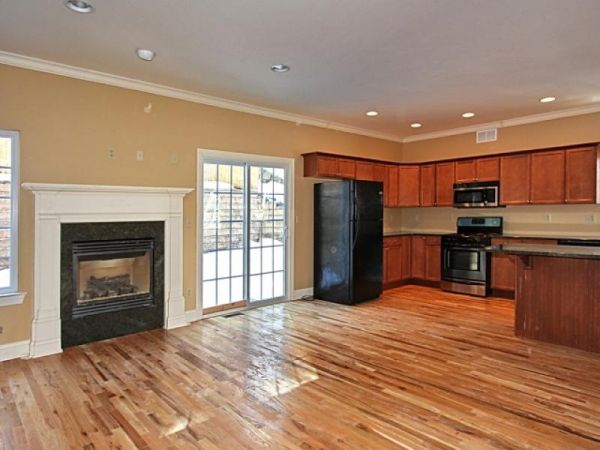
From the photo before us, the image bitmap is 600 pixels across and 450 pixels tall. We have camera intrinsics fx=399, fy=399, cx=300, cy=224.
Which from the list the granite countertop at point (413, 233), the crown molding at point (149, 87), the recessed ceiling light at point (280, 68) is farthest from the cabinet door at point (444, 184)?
the recessed ceiling light at point (280, 68)

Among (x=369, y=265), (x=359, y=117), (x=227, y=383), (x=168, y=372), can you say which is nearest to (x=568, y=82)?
(x=359, y=117)

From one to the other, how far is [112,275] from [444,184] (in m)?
5.39

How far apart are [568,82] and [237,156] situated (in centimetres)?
397

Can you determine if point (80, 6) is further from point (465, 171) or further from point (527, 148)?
point (527, 148)

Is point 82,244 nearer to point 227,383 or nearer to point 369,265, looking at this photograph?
point 227,383

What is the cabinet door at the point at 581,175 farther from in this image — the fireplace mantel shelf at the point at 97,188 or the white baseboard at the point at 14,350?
the white baseboard at the point at 14,350

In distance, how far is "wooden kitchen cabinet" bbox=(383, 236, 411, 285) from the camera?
6848 millimetres

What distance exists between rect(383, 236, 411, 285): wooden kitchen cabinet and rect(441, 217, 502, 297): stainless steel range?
2.34ft

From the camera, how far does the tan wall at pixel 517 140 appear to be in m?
5.65

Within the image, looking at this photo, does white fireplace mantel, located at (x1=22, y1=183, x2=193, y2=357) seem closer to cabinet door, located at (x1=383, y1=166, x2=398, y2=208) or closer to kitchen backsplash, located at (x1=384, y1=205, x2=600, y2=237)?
cabinet door, located at (x1=383, y1=166, x2=398, y2=208)

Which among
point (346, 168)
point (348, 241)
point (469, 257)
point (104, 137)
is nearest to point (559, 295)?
point (469, 257)

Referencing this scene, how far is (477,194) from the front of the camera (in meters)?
6.48

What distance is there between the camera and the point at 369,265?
19.5 ft

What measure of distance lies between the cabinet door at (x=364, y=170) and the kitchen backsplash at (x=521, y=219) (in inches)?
47.8
